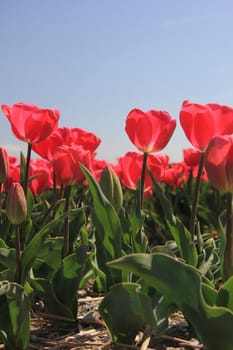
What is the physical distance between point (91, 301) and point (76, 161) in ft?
1.67

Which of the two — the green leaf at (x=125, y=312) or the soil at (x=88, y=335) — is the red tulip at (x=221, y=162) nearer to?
the green leaf at (x=125, y=312)

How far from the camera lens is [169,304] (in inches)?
53.5

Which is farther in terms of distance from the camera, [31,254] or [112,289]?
[31,254]

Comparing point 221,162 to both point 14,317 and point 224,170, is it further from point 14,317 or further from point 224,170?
point 14,317

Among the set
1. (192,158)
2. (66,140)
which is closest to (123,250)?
(66,140)

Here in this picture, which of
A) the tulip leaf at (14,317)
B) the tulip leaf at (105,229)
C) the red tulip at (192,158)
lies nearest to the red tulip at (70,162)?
the tulip leaf at (105,229)

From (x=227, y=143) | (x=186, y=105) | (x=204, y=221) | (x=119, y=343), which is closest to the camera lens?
(x=227, y=143)

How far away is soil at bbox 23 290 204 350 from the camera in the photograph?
57.9 inches

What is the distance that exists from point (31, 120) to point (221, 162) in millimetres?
880

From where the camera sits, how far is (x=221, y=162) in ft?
4.46

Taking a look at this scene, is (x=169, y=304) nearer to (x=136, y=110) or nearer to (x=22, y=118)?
(x=136, y=110)

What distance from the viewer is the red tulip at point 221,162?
134 cm

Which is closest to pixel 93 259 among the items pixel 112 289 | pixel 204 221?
pixel 112 289

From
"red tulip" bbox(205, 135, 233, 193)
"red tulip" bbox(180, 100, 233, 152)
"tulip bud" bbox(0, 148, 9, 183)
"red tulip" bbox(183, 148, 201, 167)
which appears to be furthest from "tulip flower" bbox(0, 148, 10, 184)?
"red tulip" bbox(183, 148, 201, 167)
